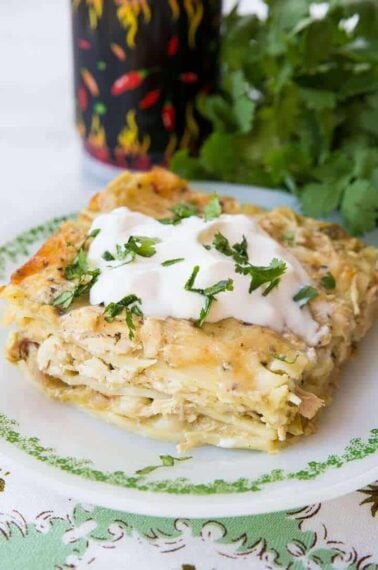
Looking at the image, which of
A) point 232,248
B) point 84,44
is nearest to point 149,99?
point 84,44

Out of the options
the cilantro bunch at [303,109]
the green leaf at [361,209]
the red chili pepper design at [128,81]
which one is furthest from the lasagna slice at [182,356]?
the red chili pepper design at [128,81]

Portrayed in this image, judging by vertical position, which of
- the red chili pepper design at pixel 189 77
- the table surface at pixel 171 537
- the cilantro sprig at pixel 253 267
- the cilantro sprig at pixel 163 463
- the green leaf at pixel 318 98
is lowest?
the table surface at pixel 171 537

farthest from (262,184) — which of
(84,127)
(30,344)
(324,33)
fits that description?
(30,344)

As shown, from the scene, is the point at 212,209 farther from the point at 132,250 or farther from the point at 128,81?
the point at 128,81

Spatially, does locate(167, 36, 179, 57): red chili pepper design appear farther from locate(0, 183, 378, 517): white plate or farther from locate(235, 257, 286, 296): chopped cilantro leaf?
locate(0, 183, 378, 517): white plate

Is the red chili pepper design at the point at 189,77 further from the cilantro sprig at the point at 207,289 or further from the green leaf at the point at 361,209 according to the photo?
the cilantro sprig at the point at 207,289

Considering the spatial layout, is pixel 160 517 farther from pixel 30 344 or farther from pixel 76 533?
pixel 30 344
